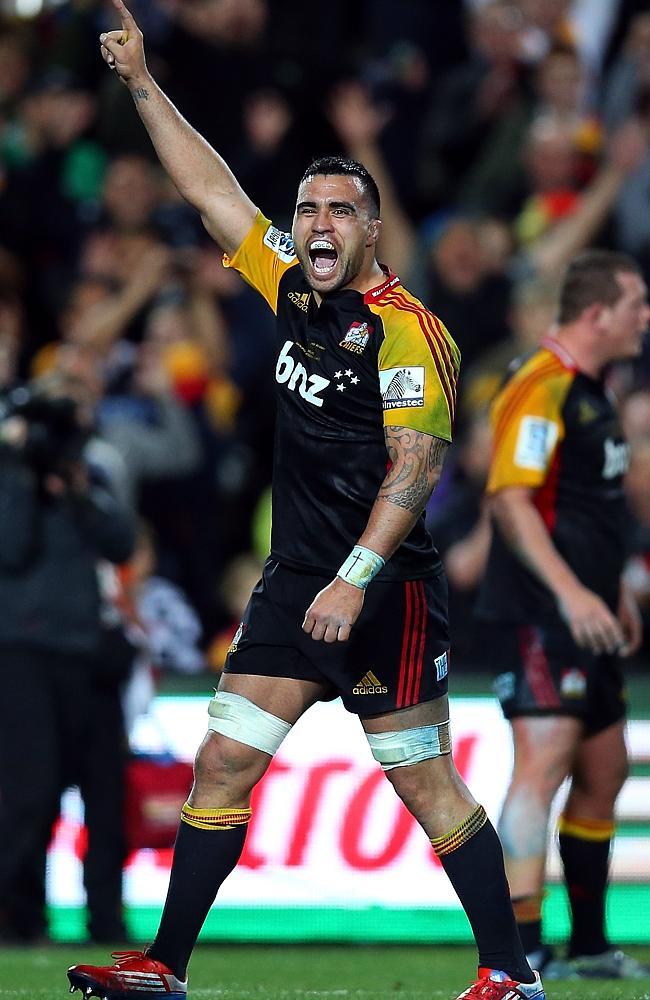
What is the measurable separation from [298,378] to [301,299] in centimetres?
26

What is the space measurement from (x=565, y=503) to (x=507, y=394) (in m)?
0.47

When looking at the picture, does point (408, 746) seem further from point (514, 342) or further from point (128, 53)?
point (514, 342)

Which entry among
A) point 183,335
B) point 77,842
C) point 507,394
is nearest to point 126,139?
point 183,335

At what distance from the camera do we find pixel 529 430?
6984 mm

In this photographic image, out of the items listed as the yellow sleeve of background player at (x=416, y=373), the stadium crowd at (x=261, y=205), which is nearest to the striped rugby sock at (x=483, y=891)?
the yellow sleeve of background player at (x=416, y=373)

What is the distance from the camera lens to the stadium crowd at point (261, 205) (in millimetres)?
11023

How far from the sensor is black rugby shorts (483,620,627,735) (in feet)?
23.0

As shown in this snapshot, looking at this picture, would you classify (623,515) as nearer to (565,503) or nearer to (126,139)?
(565,503)

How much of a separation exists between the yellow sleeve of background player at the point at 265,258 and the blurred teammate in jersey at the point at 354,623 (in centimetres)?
17

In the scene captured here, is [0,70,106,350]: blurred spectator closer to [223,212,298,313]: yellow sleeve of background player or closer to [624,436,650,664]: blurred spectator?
[624,436,650,664]: blurred spectator

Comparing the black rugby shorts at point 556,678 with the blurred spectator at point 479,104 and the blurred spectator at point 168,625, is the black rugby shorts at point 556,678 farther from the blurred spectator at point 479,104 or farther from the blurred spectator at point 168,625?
the blurred spectator at point 479,104

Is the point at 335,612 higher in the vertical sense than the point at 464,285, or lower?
lower

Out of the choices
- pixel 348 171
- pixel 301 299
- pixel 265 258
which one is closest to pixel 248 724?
pixel 301 299

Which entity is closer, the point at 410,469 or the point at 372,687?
the point at 410,469
